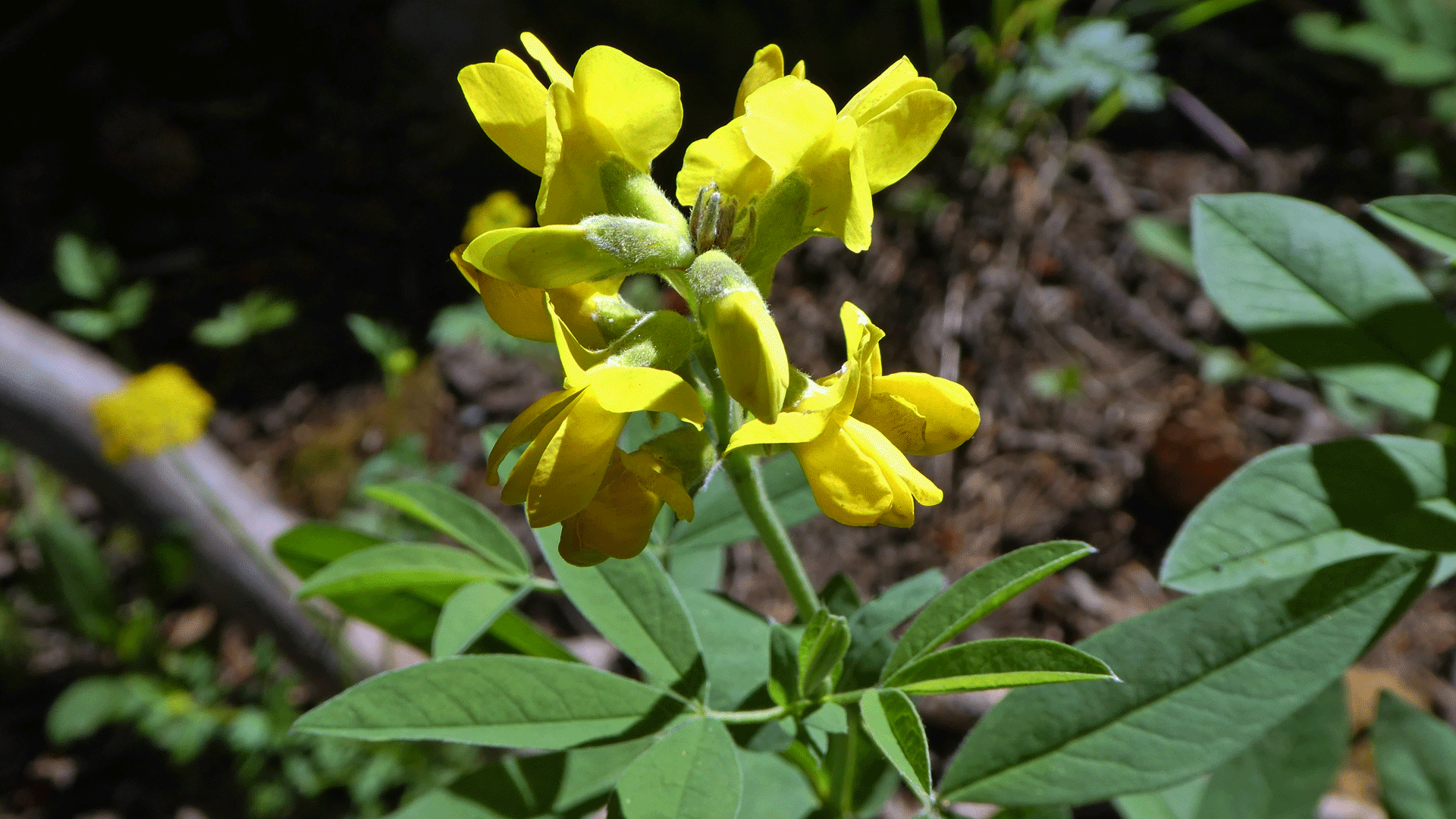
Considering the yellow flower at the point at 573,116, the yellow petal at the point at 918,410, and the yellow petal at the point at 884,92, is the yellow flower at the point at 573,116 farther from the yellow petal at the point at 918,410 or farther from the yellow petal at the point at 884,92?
the yellow petal at the point at 918,410

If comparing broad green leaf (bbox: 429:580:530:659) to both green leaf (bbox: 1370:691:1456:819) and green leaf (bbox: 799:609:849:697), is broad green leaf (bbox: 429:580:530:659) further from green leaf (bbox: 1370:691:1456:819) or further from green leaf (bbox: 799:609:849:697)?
green leaf (bbox: 1370:691:1456:819)

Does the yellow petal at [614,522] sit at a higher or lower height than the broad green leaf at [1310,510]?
higher

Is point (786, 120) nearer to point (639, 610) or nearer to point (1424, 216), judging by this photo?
point (639, 610)

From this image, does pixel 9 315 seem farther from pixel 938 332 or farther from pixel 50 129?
pixel 938 332

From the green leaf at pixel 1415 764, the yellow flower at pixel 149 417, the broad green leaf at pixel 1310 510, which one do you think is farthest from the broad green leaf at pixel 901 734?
the yellow flower at pixel 149 417

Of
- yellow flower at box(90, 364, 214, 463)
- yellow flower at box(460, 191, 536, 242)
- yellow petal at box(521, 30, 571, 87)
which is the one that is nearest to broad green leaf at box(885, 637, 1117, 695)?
yellow petal at box(521, 30, 571, 87)

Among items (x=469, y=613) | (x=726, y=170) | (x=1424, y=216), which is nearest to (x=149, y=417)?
(x=469, y=613)
